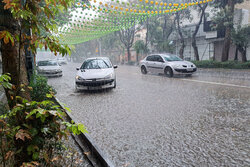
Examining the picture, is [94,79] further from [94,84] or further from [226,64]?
[226,64]

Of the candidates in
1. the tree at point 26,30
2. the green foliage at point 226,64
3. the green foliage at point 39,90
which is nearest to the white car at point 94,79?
the green foliage at point 39,90

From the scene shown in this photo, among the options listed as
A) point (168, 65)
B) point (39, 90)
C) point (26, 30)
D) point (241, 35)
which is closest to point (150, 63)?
point (168, 65)

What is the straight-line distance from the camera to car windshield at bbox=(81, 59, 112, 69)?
10008 mm

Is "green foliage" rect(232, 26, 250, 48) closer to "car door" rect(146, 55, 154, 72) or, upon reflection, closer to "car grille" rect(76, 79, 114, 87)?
"car door" rect(146, 55, 154, 72)

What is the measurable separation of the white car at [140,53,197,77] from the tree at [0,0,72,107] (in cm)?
1155

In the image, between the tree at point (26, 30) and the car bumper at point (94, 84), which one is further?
the car bumper at point (94, 84)

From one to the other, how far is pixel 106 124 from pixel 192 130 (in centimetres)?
201

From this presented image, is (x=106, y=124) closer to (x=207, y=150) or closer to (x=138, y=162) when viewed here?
(x=138, y=162)

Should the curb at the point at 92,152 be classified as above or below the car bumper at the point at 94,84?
below

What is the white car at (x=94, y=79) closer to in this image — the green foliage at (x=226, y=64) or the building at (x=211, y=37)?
the green foliage at (x=226, y=64)

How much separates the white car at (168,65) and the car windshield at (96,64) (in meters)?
5.18

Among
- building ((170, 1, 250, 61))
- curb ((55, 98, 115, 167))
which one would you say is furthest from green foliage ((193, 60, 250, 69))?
curb ((55, 98, 115, 167))

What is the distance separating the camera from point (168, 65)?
13.6m

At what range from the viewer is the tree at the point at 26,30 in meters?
1.93
